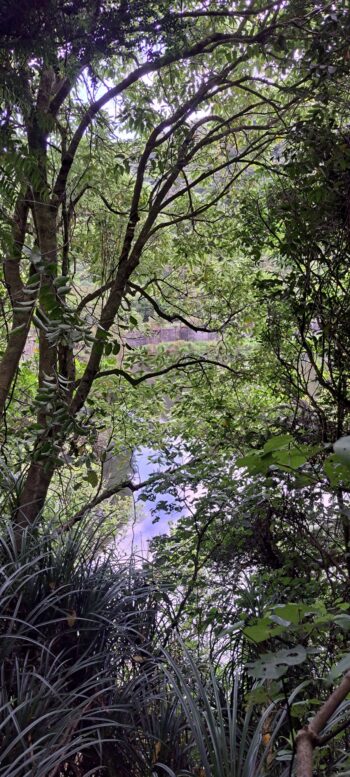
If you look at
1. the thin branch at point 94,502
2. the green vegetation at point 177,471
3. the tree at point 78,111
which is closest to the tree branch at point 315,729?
the green vegetation at point 177,471

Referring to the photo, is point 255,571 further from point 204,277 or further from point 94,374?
point 204,277

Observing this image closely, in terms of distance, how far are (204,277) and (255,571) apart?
2.16 meters

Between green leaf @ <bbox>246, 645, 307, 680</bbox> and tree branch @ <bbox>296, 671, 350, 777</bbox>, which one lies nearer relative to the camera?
tree branch @ <bbox>296, 671, 350, 777</bbox>

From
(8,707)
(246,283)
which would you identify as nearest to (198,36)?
(246,283)

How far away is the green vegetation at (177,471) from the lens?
56.5 inches

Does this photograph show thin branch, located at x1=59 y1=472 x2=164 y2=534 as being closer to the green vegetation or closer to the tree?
the green vegetation

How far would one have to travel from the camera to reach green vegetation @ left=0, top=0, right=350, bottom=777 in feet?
4.71

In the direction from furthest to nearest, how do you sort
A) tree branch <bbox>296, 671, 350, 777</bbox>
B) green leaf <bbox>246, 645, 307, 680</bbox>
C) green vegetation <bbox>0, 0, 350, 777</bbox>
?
green vegetation <bbox>0, 0, 350, 777</bbox> < green leaf <bbox>246, 645, 307, 680</bbox> < tree branch <bbox>296, 671, 350, 777</bbox>

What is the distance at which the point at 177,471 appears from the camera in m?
2.81

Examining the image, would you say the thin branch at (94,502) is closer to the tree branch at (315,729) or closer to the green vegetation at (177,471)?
the green vegetation at (177,471)

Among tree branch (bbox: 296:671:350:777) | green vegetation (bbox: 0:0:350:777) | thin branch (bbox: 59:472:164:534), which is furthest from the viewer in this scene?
thin branch (bbox: 59:472:164:534)

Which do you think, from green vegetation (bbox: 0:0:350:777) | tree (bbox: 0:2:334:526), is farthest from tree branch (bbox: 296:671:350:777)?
tree (bbox: 0:2:334:526)

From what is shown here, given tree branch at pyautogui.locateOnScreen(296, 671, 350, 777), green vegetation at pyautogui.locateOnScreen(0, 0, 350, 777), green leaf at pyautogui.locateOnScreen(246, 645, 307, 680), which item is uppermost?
green vegetation at pyautogui.locateOnScreen(0, 0, 350, 777)

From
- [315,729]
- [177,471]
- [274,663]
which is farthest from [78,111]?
[315,729]
